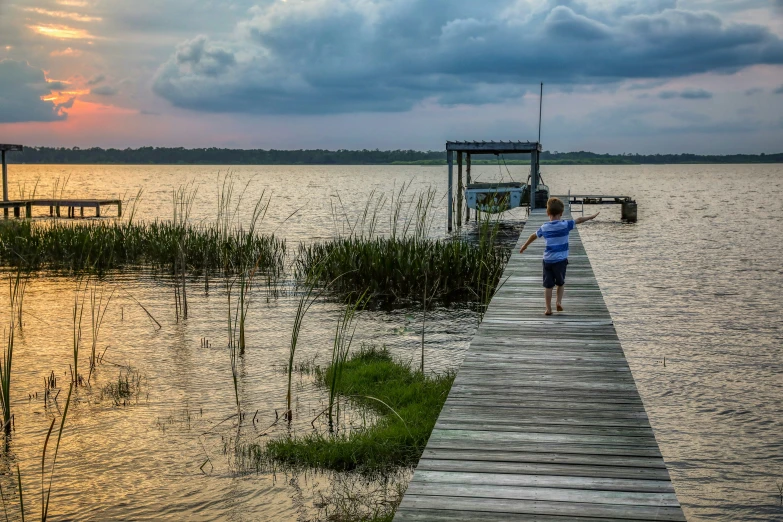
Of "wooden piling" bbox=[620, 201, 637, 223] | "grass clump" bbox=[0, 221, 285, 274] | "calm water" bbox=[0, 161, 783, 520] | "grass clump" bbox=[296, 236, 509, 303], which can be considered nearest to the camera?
"calm water" bbox=[0, 161, 783, 520]

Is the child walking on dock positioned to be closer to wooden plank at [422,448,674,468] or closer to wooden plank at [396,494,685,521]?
wooden plank at [422,448,674,468]

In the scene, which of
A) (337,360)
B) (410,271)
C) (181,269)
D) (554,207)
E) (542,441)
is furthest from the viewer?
(181,269)

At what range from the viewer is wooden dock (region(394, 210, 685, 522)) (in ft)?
12.6

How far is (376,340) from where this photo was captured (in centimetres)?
1126

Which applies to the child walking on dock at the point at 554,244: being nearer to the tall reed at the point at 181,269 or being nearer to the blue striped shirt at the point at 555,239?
the blue striped shirt at the point at 555,239

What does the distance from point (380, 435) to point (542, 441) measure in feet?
7.28

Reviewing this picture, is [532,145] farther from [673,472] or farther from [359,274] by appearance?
[673,472]

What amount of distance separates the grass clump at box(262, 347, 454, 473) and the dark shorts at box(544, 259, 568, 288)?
161 centimetres

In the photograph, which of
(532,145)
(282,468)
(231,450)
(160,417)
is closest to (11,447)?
(160,417)

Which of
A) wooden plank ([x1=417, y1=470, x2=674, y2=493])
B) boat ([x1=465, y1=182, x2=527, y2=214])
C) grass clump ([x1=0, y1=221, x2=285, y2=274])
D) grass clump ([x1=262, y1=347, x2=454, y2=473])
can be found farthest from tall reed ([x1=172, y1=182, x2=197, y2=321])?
boat ([x1=465, y1=182, x2=527, y2=214])

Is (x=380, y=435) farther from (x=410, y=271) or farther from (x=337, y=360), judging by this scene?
(x=410, y=271)

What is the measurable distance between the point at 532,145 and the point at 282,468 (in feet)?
82.9

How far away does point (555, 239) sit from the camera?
8.38 metres

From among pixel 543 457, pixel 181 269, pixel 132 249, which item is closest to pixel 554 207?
pixel 543 457
